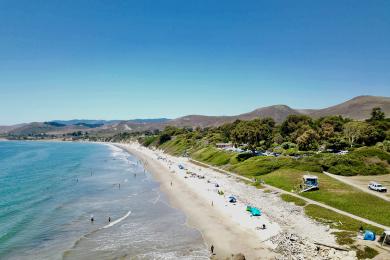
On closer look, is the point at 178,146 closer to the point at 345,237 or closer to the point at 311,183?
the point at 311,183

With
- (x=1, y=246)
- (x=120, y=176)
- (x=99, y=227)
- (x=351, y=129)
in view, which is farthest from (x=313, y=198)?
(x=120, y=176)

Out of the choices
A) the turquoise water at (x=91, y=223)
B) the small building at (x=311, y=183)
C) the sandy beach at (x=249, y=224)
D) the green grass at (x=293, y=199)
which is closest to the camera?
the sandy beach at (x=249, y=224)

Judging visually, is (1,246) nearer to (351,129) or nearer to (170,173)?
(170,173)

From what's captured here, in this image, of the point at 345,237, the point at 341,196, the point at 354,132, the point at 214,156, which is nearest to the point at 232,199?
the point at 341,196

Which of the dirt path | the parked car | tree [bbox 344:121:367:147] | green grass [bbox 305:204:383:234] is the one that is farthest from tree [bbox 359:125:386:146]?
green grass [bbox 305:204:383:234]

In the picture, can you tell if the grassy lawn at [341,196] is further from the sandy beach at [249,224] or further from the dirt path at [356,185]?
the sandy beach at [249,224]

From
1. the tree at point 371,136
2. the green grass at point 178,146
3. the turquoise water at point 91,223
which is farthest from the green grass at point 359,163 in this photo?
the green grass at point 178,146

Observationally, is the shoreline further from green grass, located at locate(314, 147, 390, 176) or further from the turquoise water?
green grass, located at locate(314, 147, 390, 176)
